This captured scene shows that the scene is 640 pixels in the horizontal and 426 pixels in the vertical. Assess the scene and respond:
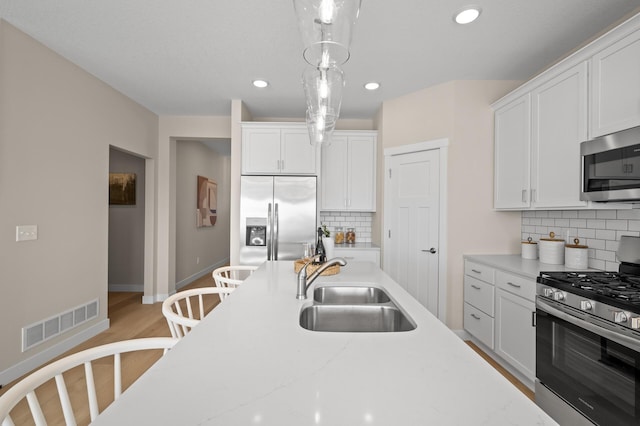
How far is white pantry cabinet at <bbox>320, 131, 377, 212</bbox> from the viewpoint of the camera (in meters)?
4.18

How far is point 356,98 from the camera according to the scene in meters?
3.79

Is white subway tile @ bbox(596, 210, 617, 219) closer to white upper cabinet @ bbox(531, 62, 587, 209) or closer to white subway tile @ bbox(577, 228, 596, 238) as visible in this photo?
white subway tile @ bbox(577, 228, 596, 238)

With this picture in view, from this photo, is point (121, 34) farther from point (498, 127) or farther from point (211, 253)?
point (211, 253)

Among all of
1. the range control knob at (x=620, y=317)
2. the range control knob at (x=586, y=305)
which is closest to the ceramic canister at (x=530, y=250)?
the range control knob at (x=586, y=305)

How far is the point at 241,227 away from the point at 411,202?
2049 mm

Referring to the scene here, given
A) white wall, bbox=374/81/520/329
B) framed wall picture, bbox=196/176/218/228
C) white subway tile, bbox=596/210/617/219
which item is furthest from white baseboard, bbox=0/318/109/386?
white subway tile, bbox=596/210/617/219

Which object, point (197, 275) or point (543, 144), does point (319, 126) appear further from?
point (197, 275)

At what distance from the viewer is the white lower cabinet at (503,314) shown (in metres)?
2.27

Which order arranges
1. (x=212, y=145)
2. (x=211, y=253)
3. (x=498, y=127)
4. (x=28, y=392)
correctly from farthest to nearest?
1. (x=211, y=253)
2. (x=212, y=145)
3. (x=498, y=127)
4. (x=28, y=392)

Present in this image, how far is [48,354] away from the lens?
108 inches

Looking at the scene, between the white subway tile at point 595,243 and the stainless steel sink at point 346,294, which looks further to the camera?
the white subway tile at point 595,243

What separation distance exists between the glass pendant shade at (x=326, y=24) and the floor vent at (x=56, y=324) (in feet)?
10.4

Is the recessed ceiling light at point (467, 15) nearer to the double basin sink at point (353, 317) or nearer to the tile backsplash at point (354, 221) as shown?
the double basin sink at point (353, 317)

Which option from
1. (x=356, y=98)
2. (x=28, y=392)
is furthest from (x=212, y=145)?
(x=28, y=392)
